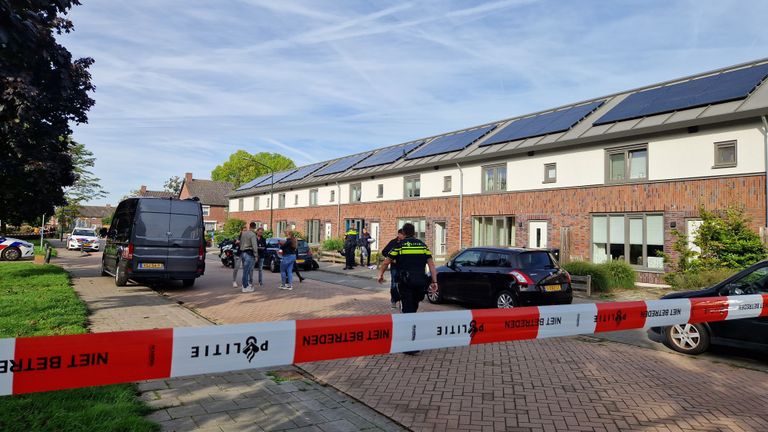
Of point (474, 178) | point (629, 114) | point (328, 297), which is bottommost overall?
point (328, 297)

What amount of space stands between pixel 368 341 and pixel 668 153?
16478 mm

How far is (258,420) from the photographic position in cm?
411

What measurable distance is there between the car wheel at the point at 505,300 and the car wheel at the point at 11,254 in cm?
2273

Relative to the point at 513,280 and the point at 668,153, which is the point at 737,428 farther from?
the point at 668,153

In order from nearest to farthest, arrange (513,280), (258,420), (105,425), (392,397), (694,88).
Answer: (105,425) → (258,420) → (392,397) → (513,280) → (694,88)

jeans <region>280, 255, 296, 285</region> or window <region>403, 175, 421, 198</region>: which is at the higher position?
window <region>403, 175, 421, 198</region>

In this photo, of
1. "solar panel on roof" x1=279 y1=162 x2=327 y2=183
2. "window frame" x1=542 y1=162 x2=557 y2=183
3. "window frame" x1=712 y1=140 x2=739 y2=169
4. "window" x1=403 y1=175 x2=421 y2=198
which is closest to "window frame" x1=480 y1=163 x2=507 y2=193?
"window frame" x1=542 y1=162 x2=557 y2=183

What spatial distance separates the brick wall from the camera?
14.8 meters

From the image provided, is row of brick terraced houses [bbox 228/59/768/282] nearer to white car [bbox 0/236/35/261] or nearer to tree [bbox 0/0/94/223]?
tree [bbox 0/0/94/223]

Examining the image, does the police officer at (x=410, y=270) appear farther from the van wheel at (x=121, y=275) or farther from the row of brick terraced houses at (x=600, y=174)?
the row of brick terraced houses at (x=600, y=174)

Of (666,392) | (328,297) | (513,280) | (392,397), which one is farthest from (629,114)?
(392,397)

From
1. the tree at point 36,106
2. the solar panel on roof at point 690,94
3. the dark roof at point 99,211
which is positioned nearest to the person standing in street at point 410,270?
the tree at point 36,106

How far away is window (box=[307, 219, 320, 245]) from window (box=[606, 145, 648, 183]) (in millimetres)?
22721

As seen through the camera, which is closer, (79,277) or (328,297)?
(328,297)
